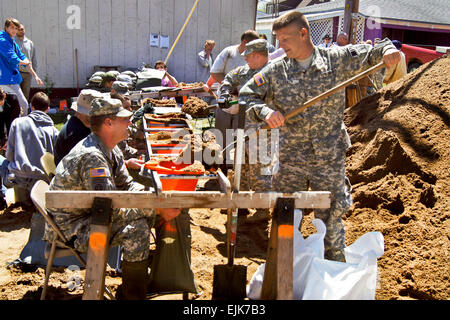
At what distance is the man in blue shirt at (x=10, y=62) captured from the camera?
7750 millimetres

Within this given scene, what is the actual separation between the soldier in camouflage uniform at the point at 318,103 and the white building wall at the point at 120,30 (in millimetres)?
10216

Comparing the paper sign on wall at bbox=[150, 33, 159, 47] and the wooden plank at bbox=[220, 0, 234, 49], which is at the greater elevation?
the wooden plank at bbox=[220, 0, 234, 49]

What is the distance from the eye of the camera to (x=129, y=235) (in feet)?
9.75

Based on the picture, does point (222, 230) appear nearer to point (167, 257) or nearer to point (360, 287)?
point (167, 257)

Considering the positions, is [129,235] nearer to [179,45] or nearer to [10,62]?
[10,62]

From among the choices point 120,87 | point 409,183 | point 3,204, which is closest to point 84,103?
point 3,204

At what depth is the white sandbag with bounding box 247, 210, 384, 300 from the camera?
2.56 metres

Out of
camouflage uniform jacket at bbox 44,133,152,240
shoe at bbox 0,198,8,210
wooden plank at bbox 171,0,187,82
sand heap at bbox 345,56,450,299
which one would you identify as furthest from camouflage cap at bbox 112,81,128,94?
wooden plank at bbox 171,0,187,82

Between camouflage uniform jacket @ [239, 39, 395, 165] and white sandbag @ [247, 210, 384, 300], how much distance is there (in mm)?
839

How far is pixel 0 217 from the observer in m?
5.15

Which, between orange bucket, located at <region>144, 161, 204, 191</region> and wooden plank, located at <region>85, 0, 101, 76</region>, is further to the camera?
wooden plank, located at <region>85, 0, 101, 76</region>

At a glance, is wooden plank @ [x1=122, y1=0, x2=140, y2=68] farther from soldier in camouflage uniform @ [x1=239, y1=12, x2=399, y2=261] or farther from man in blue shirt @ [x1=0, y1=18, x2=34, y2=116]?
soldier in camouflage uniform @ [x1=239, y1=12, x2=399, y2=261]

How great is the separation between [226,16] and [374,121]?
9.36m

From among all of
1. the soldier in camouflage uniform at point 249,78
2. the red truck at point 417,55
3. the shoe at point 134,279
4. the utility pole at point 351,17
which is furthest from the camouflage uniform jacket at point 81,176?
the red truck at point 417,55
